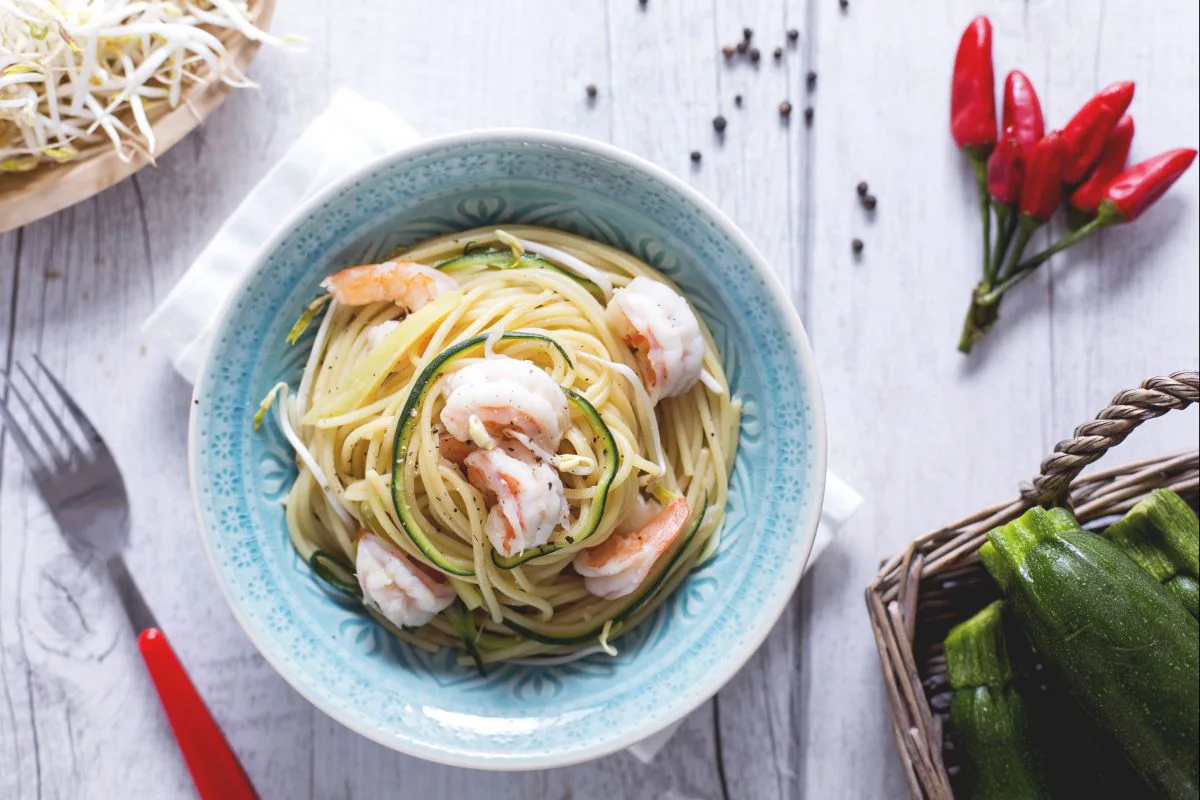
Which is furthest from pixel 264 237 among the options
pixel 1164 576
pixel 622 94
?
pixel 1164 576

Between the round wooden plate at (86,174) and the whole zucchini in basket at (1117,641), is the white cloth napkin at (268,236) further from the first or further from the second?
the whole zucchini in basket at (1117,641)

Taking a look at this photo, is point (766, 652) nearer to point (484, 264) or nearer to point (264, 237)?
point (484, 264)

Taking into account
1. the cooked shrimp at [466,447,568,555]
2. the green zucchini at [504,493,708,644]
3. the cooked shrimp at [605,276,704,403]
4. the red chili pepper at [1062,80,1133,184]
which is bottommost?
the green zucchini at [504,493,708,644]

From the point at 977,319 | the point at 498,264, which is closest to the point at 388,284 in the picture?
the point at 498,264

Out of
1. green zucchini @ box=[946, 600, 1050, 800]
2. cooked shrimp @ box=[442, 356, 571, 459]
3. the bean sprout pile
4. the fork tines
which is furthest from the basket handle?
the fork tines

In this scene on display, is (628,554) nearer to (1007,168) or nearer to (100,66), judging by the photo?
(1007,168)

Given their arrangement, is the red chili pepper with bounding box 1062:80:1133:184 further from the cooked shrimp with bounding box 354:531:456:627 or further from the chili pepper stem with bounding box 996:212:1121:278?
the cooked shrimp with bounding box 354:531:456:627

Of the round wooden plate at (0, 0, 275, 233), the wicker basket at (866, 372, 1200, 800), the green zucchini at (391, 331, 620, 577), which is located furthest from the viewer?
the round wooden plate at (0, 0, 275, 233)
